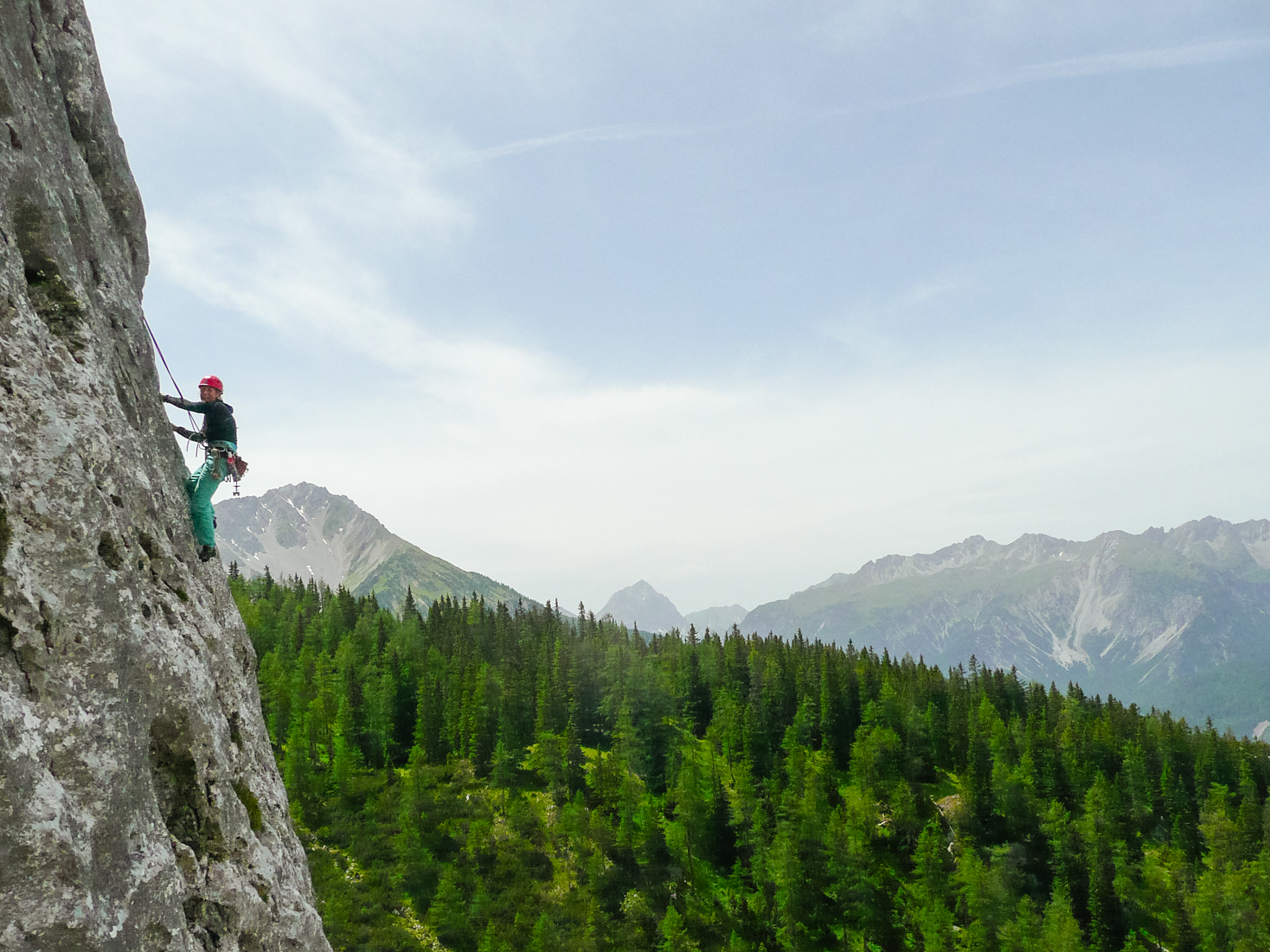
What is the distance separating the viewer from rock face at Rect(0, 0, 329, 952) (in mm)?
9203

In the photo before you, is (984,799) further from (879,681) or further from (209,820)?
(209,820)

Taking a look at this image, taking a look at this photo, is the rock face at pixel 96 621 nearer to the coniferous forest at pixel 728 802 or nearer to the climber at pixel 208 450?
the climber at pixel 208 450

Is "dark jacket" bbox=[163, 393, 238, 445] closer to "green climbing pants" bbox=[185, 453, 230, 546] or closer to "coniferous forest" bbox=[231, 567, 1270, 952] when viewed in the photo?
"green climbing pants" bbox=[185, 453, 230, 546]

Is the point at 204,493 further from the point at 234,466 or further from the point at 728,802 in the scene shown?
the point at 728,802

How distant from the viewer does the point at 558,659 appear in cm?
12400

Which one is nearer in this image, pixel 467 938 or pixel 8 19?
pixel 8 19

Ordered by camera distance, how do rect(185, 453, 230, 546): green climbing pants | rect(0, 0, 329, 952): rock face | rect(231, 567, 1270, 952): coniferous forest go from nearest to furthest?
rect(0, 0, 329, 952): rock face, rect(185, 453, 230, 546): green climbing pants, rect(231, 567, 1270, 952): coniferous forest

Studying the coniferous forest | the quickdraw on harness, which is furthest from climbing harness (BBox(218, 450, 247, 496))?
the coniferous forest

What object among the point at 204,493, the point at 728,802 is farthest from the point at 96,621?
the point at 728,802

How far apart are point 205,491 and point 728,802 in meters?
95.2

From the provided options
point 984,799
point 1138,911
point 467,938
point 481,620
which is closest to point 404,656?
point 481,620

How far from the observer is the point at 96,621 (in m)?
10.5

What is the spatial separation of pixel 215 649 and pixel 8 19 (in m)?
12.2

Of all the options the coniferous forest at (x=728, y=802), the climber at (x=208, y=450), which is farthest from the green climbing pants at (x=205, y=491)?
the coniferous forest at (x=728, y=802)
